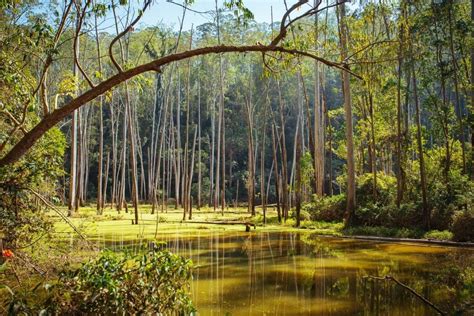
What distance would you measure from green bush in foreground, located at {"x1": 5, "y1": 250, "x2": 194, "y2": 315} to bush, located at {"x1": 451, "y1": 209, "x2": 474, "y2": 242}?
8.51 meters

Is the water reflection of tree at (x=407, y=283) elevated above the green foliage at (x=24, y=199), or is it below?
below

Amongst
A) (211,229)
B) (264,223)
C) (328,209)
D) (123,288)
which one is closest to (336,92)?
(328,209)

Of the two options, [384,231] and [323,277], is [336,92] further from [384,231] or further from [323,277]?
[323,277]

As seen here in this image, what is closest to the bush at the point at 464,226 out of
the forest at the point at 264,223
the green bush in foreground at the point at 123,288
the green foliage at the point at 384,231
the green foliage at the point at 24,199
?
the forest at the point at 264,223

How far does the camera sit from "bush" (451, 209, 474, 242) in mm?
10938

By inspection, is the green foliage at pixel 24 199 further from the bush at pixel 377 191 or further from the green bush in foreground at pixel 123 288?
the bush at pixel 377 191

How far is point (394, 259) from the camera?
941 cm

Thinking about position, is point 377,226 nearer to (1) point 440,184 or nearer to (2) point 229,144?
(1) point 440,184

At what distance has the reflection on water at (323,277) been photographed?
5633 millimetres

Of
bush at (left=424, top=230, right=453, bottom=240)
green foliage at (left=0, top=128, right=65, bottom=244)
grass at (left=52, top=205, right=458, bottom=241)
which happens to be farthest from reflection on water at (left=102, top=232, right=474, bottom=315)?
green foliage at (left=0, top=128, right=65, bottom=244)

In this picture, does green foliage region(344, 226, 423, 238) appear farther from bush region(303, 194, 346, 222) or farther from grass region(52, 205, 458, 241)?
bush region(303, 194, 346, 222)

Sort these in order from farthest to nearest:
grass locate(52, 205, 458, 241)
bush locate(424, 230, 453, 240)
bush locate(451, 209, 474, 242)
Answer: grass locate(52, 205, 458, 241) < bush locate(424, 230, 453, 240) < bush locate(451, 209, 474, 242)

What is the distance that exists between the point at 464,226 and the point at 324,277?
17.7 ft

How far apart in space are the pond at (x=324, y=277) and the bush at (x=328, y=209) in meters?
5.41
